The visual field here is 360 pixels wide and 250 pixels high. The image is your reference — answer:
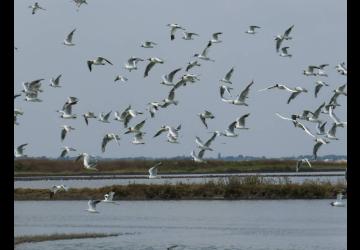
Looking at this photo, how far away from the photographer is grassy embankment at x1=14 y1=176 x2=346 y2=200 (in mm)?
43531

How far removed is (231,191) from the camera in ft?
144

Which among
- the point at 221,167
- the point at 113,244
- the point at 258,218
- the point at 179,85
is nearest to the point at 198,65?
the point at 179,85

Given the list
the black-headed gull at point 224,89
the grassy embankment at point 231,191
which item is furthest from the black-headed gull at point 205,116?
the grassy embankment at point 231,191

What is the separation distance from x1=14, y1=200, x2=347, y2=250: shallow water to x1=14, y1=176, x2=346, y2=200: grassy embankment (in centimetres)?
42

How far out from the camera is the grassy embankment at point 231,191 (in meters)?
43.5

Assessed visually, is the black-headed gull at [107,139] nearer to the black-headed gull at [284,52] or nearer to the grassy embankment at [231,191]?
the black-headed gull at [284,52]

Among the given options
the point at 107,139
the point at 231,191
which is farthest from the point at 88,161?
the point at 231,191

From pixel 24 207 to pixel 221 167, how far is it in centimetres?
3449

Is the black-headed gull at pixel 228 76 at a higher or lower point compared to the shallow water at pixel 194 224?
higher

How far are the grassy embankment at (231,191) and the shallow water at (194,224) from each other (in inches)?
16.7

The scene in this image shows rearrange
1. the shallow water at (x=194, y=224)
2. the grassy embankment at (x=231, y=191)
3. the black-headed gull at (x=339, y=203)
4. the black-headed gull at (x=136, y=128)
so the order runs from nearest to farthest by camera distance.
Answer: the shallow water at (x=194, y=224) → the black-headed gull at (x=136, y=128) → the black-headed gull at (x=339, y=203) → the grassy embankment at (x=231, y=191)

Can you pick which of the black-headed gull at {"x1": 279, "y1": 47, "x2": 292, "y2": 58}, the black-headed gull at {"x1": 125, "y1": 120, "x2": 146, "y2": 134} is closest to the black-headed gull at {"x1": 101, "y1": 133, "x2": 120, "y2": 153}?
the black-headed gull at {"x1": 125, "y1": 120, "x2": 146, "y2": 134}

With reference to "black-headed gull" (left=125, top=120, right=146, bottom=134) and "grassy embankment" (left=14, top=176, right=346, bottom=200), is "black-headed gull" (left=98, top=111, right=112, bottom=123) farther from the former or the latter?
"grassy embankment" (left=14, top=176, right=346, bottom=200)

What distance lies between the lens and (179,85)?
26281 mm
